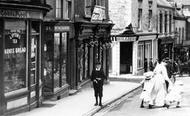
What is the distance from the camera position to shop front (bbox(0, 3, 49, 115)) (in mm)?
14625

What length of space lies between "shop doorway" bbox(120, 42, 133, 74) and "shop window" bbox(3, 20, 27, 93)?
2311 centimetres

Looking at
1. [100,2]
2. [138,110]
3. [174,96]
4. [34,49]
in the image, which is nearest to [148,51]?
[100,2]

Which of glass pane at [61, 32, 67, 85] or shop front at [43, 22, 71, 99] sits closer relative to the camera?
shop front at [43, 22, 71, 99]

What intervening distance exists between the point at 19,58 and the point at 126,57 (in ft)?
78.4

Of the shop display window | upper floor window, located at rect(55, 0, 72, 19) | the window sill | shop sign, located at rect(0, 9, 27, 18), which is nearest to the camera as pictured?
shop sign, located at rect(0, 9, 27, 18)

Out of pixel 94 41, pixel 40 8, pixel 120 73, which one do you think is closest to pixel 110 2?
pixel 120 73

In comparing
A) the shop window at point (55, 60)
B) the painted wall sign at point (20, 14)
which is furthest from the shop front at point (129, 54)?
the painted wall sign at point (20, 14)

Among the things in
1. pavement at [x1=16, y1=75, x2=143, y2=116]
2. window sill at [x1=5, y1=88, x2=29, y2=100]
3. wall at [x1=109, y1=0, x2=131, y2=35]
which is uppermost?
wall at [x1=109, y1=0, x2=131, y2=35]

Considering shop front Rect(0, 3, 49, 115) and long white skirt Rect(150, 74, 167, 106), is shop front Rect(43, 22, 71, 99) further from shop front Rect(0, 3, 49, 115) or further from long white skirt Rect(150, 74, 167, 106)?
long white skirt Rect(150, 74, 167, 106)

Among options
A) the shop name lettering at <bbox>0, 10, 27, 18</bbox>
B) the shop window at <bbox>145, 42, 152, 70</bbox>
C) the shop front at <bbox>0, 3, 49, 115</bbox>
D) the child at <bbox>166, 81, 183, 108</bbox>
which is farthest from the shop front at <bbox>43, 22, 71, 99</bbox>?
the shop window at <bbox>145, 42, 152, 70</bbox>

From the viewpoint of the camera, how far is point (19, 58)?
52.1 ft

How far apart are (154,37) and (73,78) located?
22.1 metres

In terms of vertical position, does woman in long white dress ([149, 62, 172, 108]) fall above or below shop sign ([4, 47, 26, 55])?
below

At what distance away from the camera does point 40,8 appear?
16.2 m
